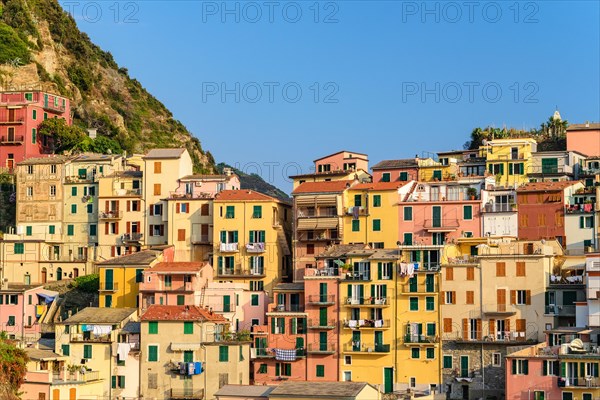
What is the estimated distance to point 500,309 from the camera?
251 ft

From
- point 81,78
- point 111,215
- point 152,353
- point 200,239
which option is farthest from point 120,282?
point 81,78

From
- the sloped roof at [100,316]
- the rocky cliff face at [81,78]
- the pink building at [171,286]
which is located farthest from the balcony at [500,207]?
the rocky cliff face at [81,78]

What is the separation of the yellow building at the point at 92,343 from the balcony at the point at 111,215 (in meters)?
12.0

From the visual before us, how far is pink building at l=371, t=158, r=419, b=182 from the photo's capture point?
92.8m

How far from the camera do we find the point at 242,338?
80062 mm

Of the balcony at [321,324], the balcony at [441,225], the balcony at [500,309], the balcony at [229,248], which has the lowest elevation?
the balcony at [321,324]

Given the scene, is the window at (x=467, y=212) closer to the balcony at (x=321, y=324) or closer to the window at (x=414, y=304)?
the window at (x=414, y=304)

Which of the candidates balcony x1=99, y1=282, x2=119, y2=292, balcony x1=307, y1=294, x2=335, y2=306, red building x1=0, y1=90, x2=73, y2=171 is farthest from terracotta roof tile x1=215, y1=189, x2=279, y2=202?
red building x1=0, y1=90, x2=73, y2=171

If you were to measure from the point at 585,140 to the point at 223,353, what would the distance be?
33.5 meters

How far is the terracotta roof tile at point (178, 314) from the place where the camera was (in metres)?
79.5

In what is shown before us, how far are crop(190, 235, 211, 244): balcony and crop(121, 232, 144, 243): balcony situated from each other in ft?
14.2

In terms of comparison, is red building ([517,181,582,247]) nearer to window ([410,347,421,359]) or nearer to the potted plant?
the potted plant

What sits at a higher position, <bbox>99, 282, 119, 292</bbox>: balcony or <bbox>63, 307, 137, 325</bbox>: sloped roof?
<bbox>99, 282, 119, 292</bbox>: balcony

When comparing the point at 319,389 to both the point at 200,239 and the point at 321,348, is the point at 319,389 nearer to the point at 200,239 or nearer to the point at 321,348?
the point at 321,348
